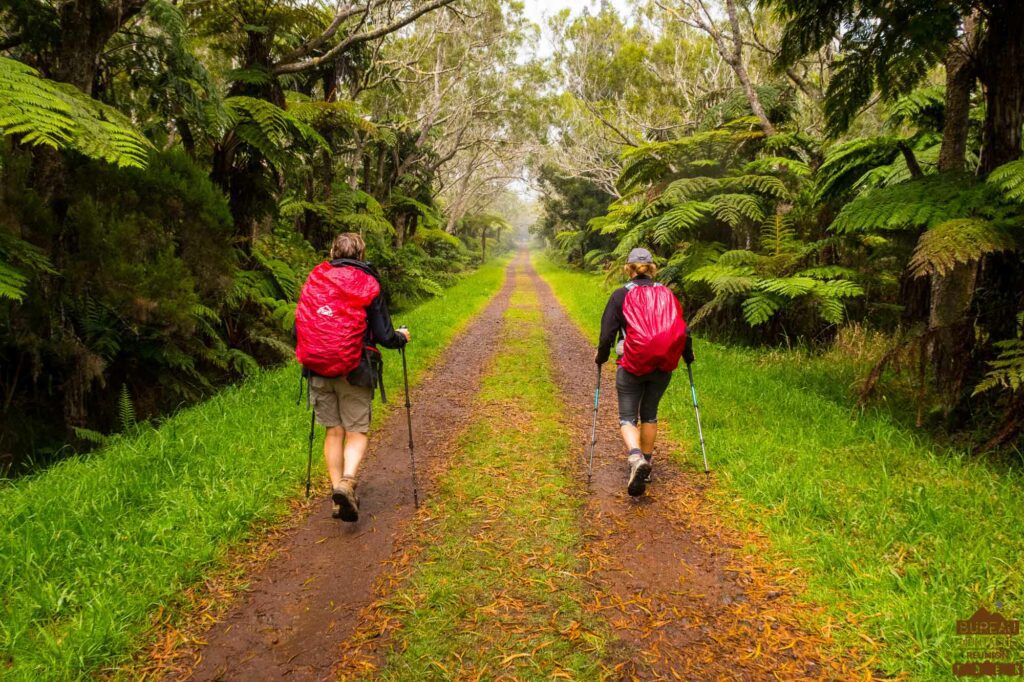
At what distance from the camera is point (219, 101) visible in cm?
558

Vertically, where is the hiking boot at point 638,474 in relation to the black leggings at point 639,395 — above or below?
below

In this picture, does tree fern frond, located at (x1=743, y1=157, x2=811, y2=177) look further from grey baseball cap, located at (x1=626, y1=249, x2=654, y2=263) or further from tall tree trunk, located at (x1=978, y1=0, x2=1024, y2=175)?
grey baseball cap, located at (x1=626, y1=249, x2=654, y2=263)

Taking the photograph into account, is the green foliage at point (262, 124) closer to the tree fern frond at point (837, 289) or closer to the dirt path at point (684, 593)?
the dirt path at point (684, 593)

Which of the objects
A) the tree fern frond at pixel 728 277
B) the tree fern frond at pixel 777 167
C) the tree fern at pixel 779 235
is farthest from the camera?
the tree fern at pixel 779 235

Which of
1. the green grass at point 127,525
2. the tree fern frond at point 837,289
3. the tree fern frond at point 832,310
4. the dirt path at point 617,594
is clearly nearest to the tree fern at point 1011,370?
the dirt path at point 617,594

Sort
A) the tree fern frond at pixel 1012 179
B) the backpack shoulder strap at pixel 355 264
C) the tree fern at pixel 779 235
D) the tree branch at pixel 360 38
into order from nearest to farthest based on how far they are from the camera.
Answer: the tree fern frond at pixel 1012 179, the backpack shoulder strap at pixel 355 264, the tree branch at pixel 360 38, the tree fern at pixel 779 235

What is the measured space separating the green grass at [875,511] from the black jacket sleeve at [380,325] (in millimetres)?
2850

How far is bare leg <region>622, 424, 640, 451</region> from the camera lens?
13.2 ft

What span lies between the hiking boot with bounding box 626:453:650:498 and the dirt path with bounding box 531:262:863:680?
122 millimetres

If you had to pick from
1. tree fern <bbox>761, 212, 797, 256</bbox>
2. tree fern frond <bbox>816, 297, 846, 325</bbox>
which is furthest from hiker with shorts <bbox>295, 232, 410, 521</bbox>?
tree fern <bbox>761, 212, 797, 256</bbox>

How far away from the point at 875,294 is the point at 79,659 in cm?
1028

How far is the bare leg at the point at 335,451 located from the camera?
372 cm

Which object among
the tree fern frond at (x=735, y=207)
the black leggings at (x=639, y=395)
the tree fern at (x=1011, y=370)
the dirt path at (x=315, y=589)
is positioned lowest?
the dirt path at (x=315, y=589)

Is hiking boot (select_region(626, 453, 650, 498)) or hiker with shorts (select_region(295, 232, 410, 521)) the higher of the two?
hiker with shorts (select_region(295, 232, 410, 521))
